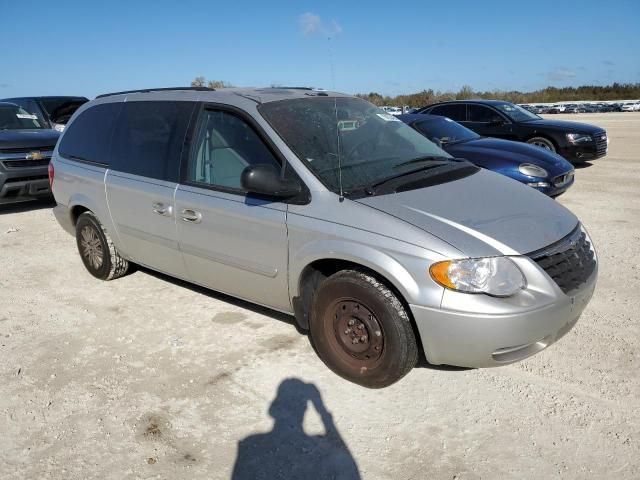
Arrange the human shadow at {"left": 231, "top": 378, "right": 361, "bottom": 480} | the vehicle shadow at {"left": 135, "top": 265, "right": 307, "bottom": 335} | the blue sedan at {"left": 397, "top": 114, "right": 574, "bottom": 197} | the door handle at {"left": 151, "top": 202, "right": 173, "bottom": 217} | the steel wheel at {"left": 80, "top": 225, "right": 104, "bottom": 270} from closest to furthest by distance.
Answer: the human shadow at {"left": 231, "top": 378, "right": 361, "bottom": 480}
the door handle at {"left": 151, "top": 202, "right": 173, "bottom": 217}
the vehicle shadow at {"left": 135, "top": 265, "right": 307, "bottom": 335}
the steel wheel at {"left": 80, "top": 225, "right": 104, "bottom": 270}
the blue sedan at {"left": 397, "top": 114, "right": 574, "bottom": 197}

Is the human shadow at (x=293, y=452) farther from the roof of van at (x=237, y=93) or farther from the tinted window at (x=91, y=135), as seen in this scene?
the tinted window at (x=91, y=135)

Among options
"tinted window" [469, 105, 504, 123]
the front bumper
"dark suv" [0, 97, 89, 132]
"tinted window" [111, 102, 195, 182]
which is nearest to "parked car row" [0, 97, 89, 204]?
"dark suv" [0, 97, 89, 132]

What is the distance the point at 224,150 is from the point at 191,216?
21.6 inches

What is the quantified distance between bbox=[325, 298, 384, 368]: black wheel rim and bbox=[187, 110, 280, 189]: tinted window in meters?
1.13

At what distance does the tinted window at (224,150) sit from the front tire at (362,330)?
1048mm

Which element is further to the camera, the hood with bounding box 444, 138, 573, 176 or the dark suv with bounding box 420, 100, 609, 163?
the dark suv with bounding box 420, 100, 609, 163

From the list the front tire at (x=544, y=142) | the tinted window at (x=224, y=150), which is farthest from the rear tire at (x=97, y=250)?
the front tire at (x=544, y=142)

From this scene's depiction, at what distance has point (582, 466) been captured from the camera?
8.20 ft

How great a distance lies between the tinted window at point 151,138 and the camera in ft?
13.2

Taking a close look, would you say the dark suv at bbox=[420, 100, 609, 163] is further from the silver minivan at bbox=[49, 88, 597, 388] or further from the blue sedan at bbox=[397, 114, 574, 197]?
the silver minivan at bbox=[49, 88, 597, 388]

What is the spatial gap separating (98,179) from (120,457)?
109 inches

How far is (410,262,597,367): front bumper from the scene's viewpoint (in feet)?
8.97

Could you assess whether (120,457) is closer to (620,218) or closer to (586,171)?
(620,218)

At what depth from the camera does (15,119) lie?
9664 mm
